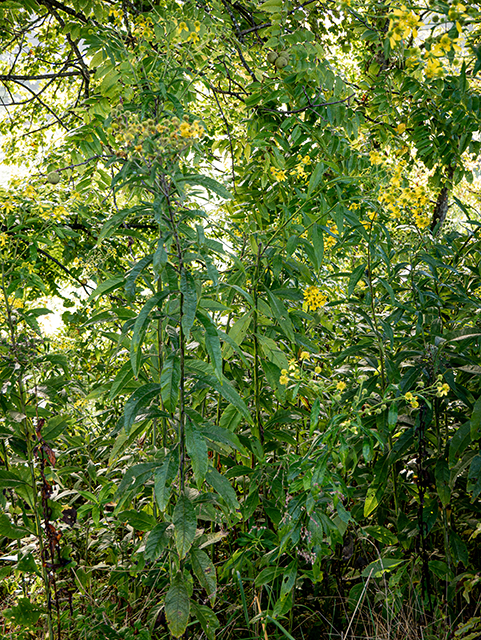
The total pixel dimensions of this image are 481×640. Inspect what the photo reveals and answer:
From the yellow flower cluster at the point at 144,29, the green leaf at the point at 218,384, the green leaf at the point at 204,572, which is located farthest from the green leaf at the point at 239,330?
the yellow flower cluster at the point at 144,29

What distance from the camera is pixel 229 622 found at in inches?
61.3

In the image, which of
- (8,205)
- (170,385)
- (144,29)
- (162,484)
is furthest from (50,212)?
(162,484)

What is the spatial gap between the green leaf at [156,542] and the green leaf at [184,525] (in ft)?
0.23

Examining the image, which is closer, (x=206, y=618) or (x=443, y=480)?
(x=206, y=618)

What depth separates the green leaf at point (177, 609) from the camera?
48.8 inches

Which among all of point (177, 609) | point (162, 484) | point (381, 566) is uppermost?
point (162, 484)

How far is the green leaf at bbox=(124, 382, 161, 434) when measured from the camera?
4.14 feet

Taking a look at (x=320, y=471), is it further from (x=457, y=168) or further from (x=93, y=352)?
(x=93, y=352)

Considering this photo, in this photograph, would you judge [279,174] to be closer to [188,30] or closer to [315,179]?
[315,179]

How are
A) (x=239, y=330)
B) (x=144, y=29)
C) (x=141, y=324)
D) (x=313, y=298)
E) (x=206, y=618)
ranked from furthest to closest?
(x=144, y=29) < (x=313, y=298) < (x=239, y=330) < (x=206, y=618) < (x=141, y=324)

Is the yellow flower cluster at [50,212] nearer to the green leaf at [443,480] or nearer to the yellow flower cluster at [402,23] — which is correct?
the yellow flower cluster at [402,23]

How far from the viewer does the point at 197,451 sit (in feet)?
4.15

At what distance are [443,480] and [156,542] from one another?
33.4 inches

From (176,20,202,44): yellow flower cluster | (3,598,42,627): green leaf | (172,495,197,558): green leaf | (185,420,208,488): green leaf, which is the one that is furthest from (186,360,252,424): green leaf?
(176,20,202,44): yellow flower cluster
